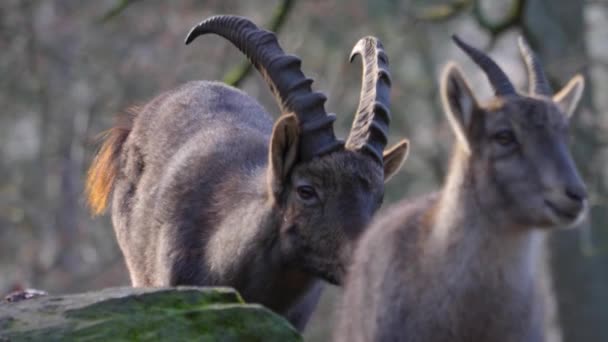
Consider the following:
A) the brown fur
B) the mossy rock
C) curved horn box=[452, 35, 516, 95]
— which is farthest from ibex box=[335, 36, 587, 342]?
the brown fur

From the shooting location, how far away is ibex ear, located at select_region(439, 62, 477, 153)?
6.81 meters

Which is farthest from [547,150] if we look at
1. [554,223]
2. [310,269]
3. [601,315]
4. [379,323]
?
[601,315]

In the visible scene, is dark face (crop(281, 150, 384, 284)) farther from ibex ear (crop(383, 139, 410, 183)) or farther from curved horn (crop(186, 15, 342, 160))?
ibex ear (crop(383, 139, 410, 183))

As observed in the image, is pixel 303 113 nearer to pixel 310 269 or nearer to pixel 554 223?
pixel 310 269

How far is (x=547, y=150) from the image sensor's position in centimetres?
652

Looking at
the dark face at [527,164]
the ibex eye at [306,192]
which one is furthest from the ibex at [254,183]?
the dark face at [527,164]

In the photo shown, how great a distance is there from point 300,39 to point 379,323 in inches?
1015

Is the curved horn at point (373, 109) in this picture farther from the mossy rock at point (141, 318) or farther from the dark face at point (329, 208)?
the mossy rock at point (141, 318)

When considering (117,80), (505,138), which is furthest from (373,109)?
(117,80)

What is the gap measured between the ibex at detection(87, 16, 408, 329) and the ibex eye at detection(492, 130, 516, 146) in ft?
5.66

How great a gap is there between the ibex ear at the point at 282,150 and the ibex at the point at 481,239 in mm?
1809

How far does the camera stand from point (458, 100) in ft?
22.6

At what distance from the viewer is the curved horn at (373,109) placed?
8.68 m

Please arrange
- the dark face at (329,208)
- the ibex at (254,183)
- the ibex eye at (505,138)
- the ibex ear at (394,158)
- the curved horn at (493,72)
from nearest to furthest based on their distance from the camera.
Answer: the ibex eye at (505,138), the curved horn at (493,72), the dark face at (329,208), the ibex at (254,183), the ibex ear at (394,158)
